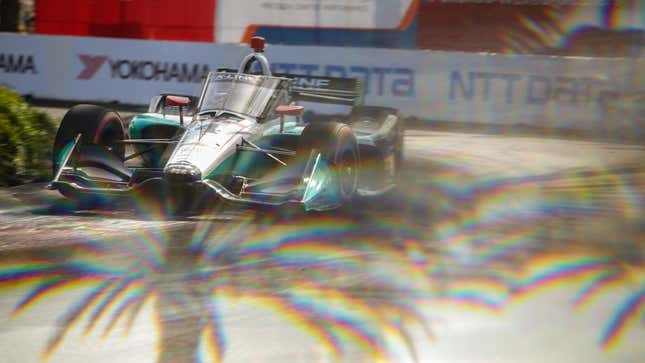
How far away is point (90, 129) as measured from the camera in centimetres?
930

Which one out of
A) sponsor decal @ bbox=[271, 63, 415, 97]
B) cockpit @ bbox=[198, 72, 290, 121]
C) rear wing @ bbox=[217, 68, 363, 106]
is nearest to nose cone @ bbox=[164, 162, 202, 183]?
cockpit @ bbox=[198, 72, 290, 121]

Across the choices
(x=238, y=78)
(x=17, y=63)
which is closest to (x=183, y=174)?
(x=238, y=78)

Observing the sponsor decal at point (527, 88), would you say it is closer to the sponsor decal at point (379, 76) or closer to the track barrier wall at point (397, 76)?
the track barrier wall at point (397, 76)

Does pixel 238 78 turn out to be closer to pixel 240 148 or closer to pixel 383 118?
pixel 240 148

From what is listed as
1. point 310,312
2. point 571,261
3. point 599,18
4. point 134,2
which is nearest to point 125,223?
point 310,312

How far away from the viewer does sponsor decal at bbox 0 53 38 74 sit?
67.1 feet

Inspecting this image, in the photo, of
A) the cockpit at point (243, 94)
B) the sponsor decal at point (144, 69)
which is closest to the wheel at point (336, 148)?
the cockpit at point (243, 94)

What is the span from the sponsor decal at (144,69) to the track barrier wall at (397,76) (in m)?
0.02

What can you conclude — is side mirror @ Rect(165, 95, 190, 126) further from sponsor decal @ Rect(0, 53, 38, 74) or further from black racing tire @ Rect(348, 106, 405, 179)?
sponsor decal @ Rect(0, 53, 38, 74)

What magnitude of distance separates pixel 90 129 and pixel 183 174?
1584mm

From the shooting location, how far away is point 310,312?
5852 mm

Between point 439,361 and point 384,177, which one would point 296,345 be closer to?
point 439,361

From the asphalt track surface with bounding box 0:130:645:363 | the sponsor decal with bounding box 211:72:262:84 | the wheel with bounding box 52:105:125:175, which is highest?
the sponsor decal with bounding box 211:72:262:84

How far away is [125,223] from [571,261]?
12.4ft
